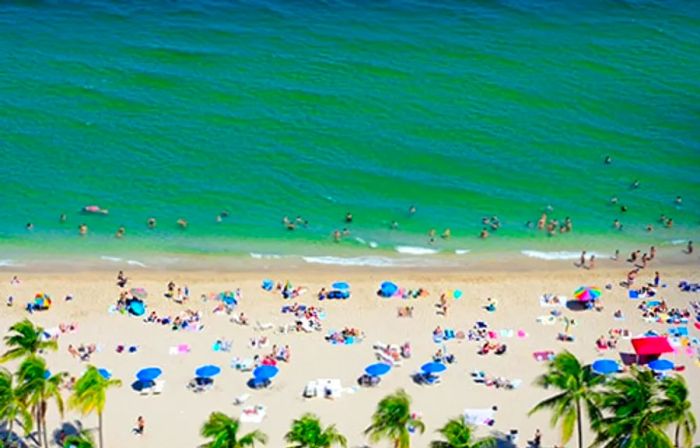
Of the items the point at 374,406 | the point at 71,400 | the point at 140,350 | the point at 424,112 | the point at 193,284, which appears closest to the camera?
the point at 71,400

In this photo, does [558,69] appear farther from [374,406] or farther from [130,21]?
[374,406]

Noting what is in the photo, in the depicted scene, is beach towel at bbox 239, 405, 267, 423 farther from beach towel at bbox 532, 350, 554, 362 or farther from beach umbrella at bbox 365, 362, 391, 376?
beach towel at bbox 532, 350, 554, 362

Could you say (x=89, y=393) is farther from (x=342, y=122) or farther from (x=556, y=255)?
(x=342, y=122)

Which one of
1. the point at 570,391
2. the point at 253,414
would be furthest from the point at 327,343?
the point at 570,391

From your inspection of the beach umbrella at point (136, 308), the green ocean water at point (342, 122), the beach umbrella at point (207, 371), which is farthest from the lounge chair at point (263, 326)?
the green ocean water at point (342, 122)

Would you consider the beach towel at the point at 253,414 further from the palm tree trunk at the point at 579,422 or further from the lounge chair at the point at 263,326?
the palm tree trunk at the point at 579,422

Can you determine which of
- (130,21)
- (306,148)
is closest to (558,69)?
(306,148)

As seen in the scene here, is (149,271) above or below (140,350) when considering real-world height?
above
